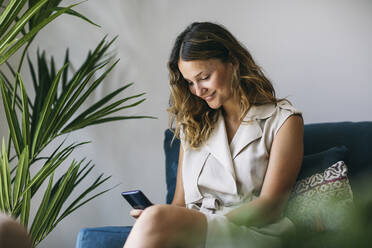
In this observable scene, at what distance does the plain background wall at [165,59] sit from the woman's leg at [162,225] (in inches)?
54.5

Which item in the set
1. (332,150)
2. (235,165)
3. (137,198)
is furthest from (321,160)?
(137,198)

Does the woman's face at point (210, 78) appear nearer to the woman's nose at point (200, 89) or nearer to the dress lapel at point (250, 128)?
the woman's nose at point (200, 89)

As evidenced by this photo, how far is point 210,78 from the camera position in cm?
171

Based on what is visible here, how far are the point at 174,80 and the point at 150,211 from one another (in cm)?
83

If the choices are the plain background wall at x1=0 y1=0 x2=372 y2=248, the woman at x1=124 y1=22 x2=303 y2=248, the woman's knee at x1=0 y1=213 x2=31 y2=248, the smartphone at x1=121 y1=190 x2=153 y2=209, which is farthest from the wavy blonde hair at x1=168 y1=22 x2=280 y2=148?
the woman's knee at x1=0 y1=213 x2=31 y2=248

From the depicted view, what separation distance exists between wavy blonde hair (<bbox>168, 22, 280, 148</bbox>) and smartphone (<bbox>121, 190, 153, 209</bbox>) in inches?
15.1

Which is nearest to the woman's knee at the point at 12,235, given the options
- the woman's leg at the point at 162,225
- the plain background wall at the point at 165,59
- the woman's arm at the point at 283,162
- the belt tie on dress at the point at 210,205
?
the woman's leg at the point at 162,225

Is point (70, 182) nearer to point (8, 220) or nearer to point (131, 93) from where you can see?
point (131, 93)

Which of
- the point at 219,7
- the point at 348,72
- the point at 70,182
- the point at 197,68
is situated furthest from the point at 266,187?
the point at 219,7

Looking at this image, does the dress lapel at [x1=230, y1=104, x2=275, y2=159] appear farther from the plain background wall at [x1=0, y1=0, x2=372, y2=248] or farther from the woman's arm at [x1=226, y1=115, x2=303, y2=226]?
the plain background wall at [x1=0, y1=0, x2=372, y2=248]

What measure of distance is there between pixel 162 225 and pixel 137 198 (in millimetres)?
366

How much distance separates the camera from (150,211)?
1.13 m

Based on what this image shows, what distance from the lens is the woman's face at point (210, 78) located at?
169 centimetres

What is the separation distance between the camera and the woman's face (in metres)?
1.69
